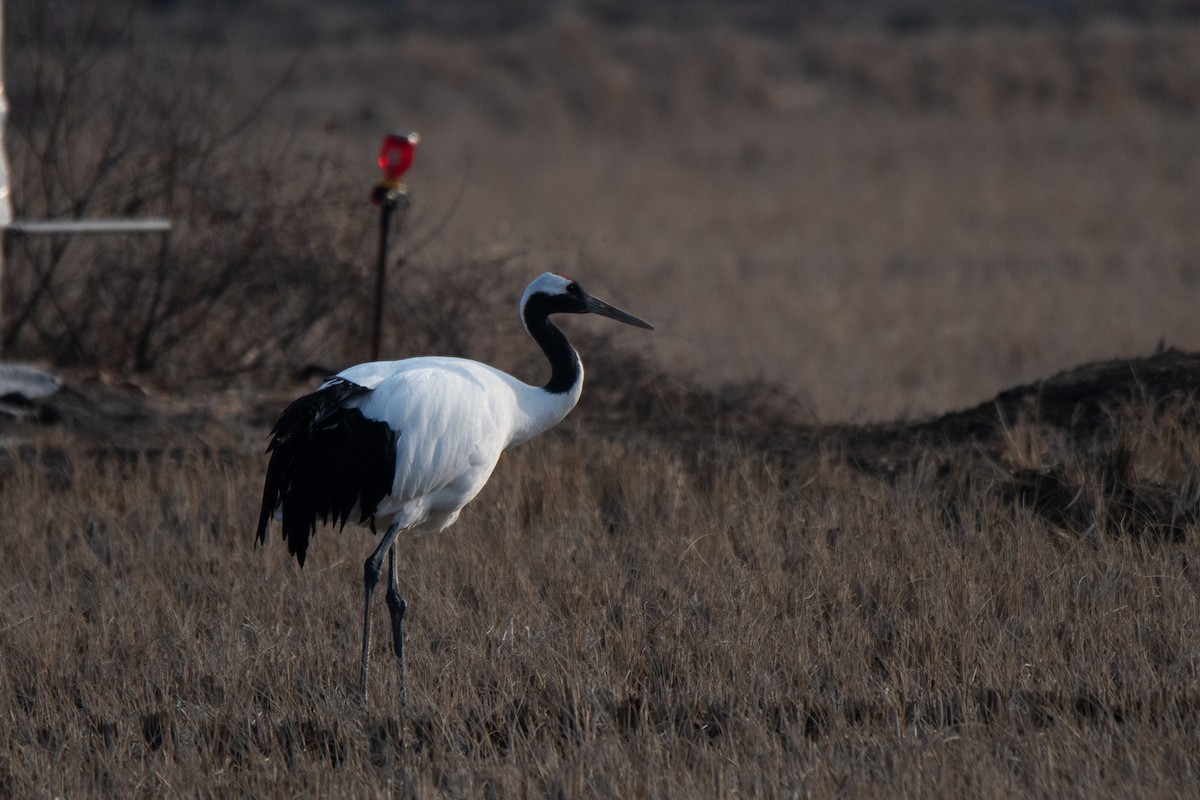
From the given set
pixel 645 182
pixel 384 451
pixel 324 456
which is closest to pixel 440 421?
pixel 384 451

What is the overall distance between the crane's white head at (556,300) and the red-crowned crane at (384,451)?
0.47m

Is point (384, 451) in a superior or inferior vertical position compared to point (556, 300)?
inferior

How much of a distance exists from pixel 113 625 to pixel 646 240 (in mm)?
15417

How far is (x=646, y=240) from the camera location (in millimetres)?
21172

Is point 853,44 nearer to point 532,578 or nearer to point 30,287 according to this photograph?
point 30,287

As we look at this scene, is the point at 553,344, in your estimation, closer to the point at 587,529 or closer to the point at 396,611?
the point at 587,529

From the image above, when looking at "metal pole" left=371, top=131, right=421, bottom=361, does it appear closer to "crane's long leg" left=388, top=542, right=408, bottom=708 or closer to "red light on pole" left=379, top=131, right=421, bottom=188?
"red light on pole" left=379, top=131, right=421, bottom=188

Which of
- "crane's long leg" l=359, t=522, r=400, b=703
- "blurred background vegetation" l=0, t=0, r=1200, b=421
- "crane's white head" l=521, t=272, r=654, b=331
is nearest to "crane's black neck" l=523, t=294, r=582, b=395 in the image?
"crane's white head" l=521, t=272, r=654, b=331

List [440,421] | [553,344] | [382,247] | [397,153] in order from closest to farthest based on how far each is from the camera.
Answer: [440,421] → [553,344] → [397,153] → [382,247]

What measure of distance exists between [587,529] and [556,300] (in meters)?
1.31

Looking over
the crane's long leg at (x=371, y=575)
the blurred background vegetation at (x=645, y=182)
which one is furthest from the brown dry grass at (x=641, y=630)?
the blurred background vegetation at (x=645, y=182)

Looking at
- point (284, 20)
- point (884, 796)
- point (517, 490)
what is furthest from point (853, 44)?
point (884, 796)

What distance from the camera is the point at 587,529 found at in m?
7.46

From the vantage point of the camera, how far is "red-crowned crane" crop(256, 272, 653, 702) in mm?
6148
